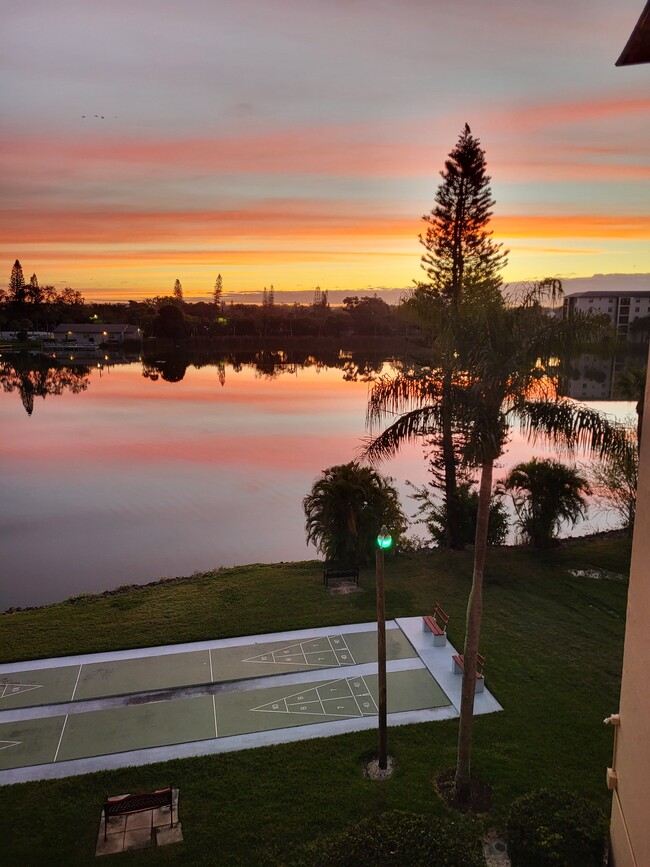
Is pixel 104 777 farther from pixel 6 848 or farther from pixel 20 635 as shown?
pixel 20 635

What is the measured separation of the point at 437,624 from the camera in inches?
480

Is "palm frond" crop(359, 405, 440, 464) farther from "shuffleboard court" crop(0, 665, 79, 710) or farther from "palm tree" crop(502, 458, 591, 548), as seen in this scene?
"palm tree" crop(502, 458, 591, 548)

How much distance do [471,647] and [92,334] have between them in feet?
336

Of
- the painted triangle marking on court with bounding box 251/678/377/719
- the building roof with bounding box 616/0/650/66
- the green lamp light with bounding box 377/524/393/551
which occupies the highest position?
the building roof with bounding box 616/0/650/66

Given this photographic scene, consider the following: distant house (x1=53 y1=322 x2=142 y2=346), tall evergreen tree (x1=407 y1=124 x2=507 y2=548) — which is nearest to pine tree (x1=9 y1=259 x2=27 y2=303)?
distant house (x1=53 y1=322 x2=142 y2=346)

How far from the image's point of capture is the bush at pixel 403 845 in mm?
5391

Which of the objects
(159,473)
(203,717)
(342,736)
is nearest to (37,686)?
(203,717)

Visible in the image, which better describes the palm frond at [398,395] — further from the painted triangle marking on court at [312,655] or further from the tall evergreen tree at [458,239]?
the tall evergreen tree at [458,239]

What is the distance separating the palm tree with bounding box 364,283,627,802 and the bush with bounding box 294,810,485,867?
1731 mm

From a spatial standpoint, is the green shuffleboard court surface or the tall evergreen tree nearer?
the green shuffleboard court surface

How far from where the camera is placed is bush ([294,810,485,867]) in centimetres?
539

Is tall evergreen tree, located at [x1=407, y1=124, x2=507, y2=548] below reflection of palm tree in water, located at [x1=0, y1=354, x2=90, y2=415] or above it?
above

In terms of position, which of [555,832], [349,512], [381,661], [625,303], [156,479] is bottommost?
[156,479]

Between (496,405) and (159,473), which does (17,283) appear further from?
(496,405)
